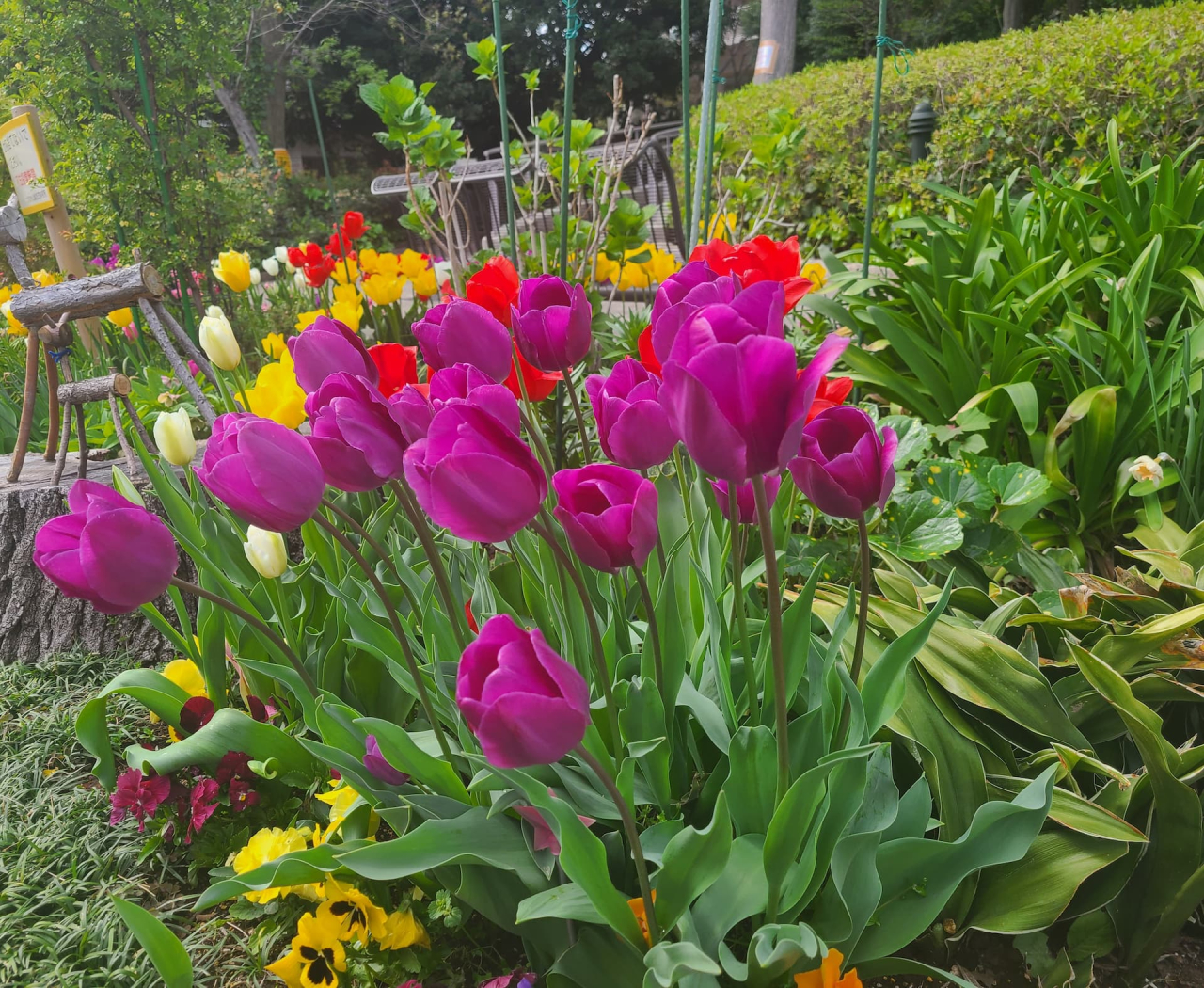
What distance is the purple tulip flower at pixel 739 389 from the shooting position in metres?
0.60

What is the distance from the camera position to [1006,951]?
3.85ft

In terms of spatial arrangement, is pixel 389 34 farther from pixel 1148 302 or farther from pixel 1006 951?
pixel 1006 951

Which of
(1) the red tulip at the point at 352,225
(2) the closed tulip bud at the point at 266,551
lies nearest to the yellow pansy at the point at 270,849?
(2) the closed tulip bud at the point at 266,551

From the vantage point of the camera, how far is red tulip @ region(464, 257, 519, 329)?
1.31 m

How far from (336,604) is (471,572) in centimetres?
25

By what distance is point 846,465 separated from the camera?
0.73 metres

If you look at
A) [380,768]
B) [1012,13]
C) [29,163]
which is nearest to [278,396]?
[380,768]

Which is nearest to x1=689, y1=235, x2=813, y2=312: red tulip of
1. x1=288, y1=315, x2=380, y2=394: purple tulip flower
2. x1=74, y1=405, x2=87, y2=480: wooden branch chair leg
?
x1=288, y1=315, x2=380, y2=394: purple tulip flower

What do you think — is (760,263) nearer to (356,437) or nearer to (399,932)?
(356,437)

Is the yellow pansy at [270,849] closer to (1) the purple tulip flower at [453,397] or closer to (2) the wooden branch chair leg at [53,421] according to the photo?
(1) the purple tulip flower at [453,397]

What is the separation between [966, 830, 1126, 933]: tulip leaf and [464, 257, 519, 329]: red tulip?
3.50 ft

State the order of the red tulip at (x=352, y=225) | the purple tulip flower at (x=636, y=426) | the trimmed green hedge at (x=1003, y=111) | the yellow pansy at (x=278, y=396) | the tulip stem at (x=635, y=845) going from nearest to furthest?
the tulip stem at (x=635, y=845)
the purple tulip flower at (x=636, y=426)
the yellow pansy at (x=278, y=396)
the red tulip at (x=352, y=225)
the trimmed green hedge at (x=1003, y=111)

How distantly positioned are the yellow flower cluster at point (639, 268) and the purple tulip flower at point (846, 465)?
2174 millimetres

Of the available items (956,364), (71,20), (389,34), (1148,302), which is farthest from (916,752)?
(389,34)
